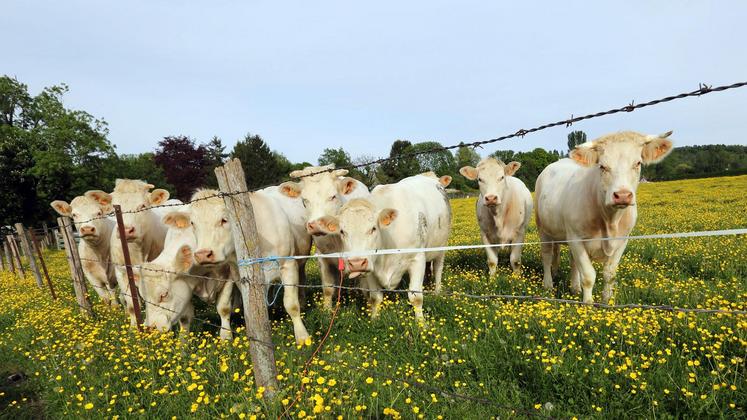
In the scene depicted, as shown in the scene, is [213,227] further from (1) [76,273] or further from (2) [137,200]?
(1) [76,273]

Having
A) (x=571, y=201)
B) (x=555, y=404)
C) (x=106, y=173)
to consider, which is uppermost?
(x=106, y=173)

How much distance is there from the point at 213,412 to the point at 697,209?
1924cm

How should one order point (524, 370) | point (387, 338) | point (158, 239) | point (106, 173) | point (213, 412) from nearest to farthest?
point (213, 412) → point (524, 370) → point (387, 338) → point (158, 239) → point (106, 173)

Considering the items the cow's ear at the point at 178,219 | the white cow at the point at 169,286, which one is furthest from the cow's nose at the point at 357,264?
the cow's ear at the point at 178,219

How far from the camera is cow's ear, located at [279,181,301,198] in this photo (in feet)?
19.0

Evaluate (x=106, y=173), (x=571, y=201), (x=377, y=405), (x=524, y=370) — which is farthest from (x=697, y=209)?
(x=106, y=173)

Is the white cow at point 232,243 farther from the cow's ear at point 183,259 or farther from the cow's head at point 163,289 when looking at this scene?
the cow's head at point 163,289

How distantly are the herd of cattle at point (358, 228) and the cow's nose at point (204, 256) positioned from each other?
0.01 metres

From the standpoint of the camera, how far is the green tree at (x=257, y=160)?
53684 millimetres

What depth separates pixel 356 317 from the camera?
5297 mm

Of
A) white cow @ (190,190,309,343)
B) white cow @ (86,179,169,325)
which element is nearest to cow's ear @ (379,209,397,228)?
white cow @ (190,190,309,343)

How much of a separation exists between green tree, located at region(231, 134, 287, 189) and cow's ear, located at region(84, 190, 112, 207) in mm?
45376

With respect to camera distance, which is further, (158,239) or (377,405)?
(158,239)

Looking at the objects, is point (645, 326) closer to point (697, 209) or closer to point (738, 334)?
point (738, 334)
